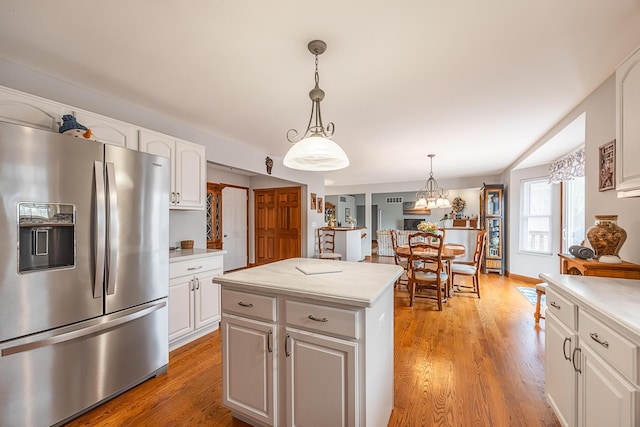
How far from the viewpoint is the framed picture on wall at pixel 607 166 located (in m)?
2.02

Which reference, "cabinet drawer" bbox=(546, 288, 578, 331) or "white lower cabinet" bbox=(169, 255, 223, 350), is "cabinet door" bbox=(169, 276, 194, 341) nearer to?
"white lower cabinet" bbox=(169, 255, 223, 350)

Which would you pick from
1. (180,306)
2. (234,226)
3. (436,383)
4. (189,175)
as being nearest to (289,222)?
(234,226)

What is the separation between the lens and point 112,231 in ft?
6.16

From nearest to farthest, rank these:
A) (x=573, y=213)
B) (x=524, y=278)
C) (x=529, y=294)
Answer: (x=529, y=294) < (x=573, y=213) < (x=524, y=278)

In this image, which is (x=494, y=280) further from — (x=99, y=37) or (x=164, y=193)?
(x=99, y=37)

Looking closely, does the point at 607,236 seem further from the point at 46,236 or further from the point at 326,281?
the point at 46,236

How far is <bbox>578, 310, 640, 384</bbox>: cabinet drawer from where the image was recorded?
0.99 m

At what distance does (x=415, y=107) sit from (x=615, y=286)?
2.03 meters

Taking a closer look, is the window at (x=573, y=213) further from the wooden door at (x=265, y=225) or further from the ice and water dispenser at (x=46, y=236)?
the ice and water dispenser at (x=46, y=236)

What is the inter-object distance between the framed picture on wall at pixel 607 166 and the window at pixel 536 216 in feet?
11.9

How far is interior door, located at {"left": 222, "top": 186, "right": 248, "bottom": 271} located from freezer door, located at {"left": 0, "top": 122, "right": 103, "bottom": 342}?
4049 mm

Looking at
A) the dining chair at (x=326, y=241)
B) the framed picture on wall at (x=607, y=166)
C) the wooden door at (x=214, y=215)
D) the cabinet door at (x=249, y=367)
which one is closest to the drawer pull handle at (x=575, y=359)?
the framed picture on wall at (x=607, y=166)

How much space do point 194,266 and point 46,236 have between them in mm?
1243

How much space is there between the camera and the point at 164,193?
2277mm
